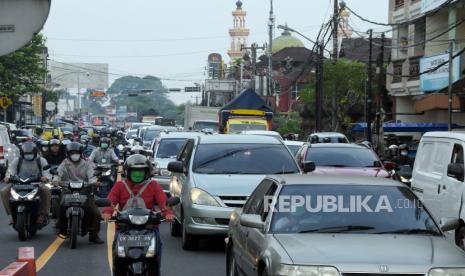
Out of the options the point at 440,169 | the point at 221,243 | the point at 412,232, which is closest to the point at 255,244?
the point at 412,232

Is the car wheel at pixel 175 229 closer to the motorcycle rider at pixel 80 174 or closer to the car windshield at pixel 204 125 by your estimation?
the motorcycle rider at pixel 80 174

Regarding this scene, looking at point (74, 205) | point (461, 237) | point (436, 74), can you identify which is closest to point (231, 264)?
point (461, 237)

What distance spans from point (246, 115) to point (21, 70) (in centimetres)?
1615

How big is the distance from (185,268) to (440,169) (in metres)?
3.75

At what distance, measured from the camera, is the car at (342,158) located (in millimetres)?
18906

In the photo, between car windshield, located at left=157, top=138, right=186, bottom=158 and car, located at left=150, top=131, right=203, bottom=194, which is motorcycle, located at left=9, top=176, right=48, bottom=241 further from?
car windshield, located at left=157, top=138, right=186, bottom=158

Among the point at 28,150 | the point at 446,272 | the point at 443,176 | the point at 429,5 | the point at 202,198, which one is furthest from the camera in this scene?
the point at 429,5

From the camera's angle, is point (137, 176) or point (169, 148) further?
point (169, 148)

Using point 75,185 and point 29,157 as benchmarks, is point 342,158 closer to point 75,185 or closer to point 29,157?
point 29,157

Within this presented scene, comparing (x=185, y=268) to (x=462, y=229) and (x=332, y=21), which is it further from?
(x=332, y=21)

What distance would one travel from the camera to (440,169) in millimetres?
12828

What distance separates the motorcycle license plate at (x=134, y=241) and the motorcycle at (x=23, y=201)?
6.43 m

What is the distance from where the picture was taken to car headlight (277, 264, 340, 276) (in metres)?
7.05

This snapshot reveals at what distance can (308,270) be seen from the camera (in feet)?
23.3
